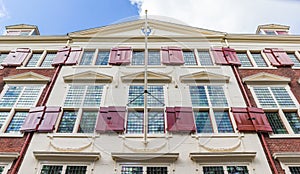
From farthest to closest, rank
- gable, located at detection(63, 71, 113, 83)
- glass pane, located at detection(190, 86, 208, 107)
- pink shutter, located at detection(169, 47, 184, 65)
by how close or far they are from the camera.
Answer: pink shutter, located at detection(169, 47, 184, 65) → gable, located at detection(63, 71, 113, 83) → glass pane, located at detection(190, 86, 208, 107)

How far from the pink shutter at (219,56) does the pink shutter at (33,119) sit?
408 inches

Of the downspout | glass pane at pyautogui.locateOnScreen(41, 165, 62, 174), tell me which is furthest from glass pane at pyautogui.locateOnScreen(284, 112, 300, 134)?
glass pane at pyautogui.locateOnScreen(41, 165, 62, 174)

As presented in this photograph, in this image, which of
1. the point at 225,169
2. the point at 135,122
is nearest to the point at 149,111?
the point at 135,122

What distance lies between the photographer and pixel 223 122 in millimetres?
12961

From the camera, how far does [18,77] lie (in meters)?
15.3

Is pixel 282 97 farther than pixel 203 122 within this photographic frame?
Yes

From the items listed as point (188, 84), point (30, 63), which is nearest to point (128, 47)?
point (188, 84)

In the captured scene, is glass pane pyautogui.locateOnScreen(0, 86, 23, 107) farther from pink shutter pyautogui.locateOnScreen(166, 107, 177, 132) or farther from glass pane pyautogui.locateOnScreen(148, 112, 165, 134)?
pink shutter pyautogui.locateOnScreen(166, 107, 177, 132)

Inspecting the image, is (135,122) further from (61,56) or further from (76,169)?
(61,56)

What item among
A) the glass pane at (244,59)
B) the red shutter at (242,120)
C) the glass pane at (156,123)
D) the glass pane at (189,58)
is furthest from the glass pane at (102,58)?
the glass pane at (244,59)

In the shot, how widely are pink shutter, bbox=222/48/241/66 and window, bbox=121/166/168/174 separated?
27.6 ft

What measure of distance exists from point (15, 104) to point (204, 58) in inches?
443

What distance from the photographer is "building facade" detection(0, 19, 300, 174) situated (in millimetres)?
11086

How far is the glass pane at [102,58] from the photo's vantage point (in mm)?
16688
